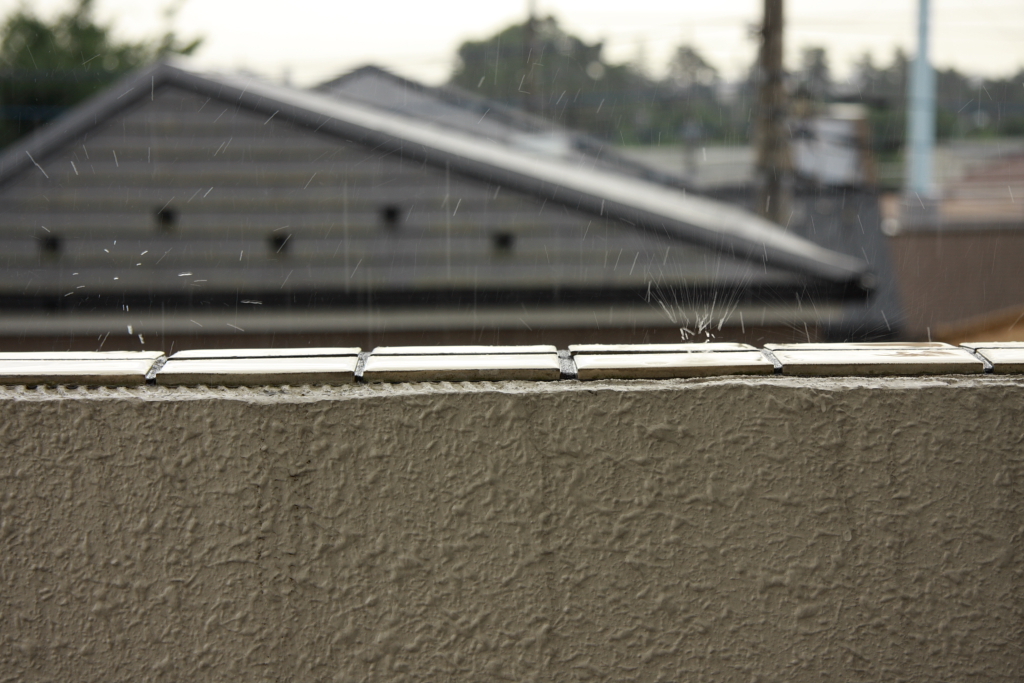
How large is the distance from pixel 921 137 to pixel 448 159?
13.4m

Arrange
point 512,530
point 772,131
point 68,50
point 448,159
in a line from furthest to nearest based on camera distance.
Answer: point 68,50 → point 772,131 → point 448,159 → point 512,530

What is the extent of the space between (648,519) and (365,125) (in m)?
6.77

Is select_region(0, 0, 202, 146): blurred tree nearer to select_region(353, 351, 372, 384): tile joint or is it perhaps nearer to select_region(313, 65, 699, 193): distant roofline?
select_region(313, 65, 699, 193): distant roofline

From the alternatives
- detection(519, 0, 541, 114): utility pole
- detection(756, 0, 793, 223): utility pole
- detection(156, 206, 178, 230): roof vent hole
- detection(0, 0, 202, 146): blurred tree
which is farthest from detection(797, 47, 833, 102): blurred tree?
detection(0, 0, 202, 146): blurred tree

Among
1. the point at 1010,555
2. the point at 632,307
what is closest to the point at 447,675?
the point at 1010,555

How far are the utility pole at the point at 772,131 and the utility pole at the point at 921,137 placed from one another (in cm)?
342

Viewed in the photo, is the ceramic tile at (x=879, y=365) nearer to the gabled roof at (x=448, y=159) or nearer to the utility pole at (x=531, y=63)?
the gabled roof at (x=448, y=159)

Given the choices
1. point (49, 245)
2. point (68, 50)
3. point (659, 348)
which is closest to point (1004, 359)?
point (659, 348)

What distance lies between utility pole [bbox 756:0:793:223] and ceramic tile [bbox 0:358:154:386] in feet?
37.4

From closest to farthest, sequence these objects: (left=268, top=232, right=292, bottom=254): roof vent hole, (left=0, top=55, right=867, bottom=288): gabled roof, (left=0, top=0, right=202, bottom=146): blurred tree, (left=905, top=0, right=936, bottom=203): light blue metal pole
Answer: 1. (left=0, top=55, right=867, bottom=288): gabled roof
2. (left=268, top=232, right=292, bottom=254): roof vent hole
3. (left=905, top=0, right=936, bottom=203): light blue metal pole
4. (left=0, top=0, right=202, bottom=146): blurred tree

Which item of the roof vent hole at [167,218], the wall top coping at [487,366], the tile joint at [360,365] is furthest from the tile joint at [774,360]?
the roof vent hole at [167,218]

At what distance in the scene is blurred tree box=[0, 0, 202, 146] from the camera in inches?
747

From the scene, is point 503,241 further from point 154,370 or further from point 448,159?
point 154,370

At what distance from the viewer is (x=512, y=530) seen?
116 centimetres
